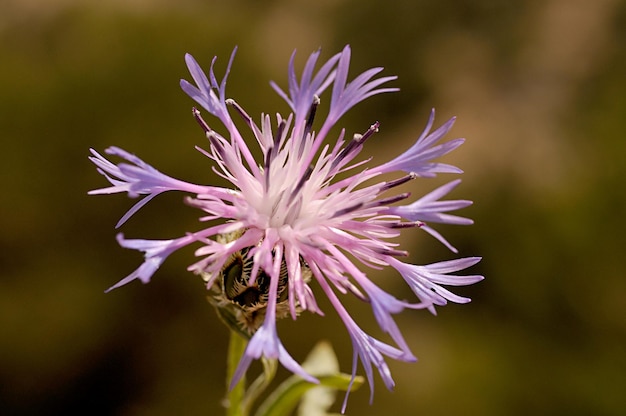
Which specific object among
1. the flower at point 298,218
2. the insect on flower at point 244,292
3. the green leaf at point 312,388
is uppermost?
the flower at point 298,218

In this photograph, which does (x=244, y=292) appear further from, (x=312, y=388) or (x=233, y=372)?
(x=312, y=388)

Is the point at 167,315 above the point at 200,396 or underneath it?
above

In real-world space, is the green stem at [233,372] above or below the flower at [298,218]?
below

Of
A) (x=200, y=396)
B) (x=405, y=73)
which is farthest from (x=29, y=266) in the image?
(x=405, y=73)

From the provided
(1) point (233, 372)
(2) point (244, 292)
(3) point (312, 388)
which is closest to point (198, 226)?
(3) point (312, 388)

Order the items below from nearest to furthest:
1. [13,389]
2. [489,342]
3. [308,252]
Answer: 1. [308,252]
2. [13,389]
3. [489,342]

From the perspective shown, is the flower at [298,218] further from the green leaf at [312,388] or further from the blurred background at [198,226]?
the blurred background at [198,226]

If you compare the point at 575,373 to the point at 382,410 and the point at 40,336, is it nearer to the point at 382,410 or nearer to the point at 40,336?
the point at 382,410

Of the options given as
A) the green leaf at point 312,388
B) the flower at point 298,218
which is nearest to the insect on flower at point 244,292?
the flower at point 298,218
